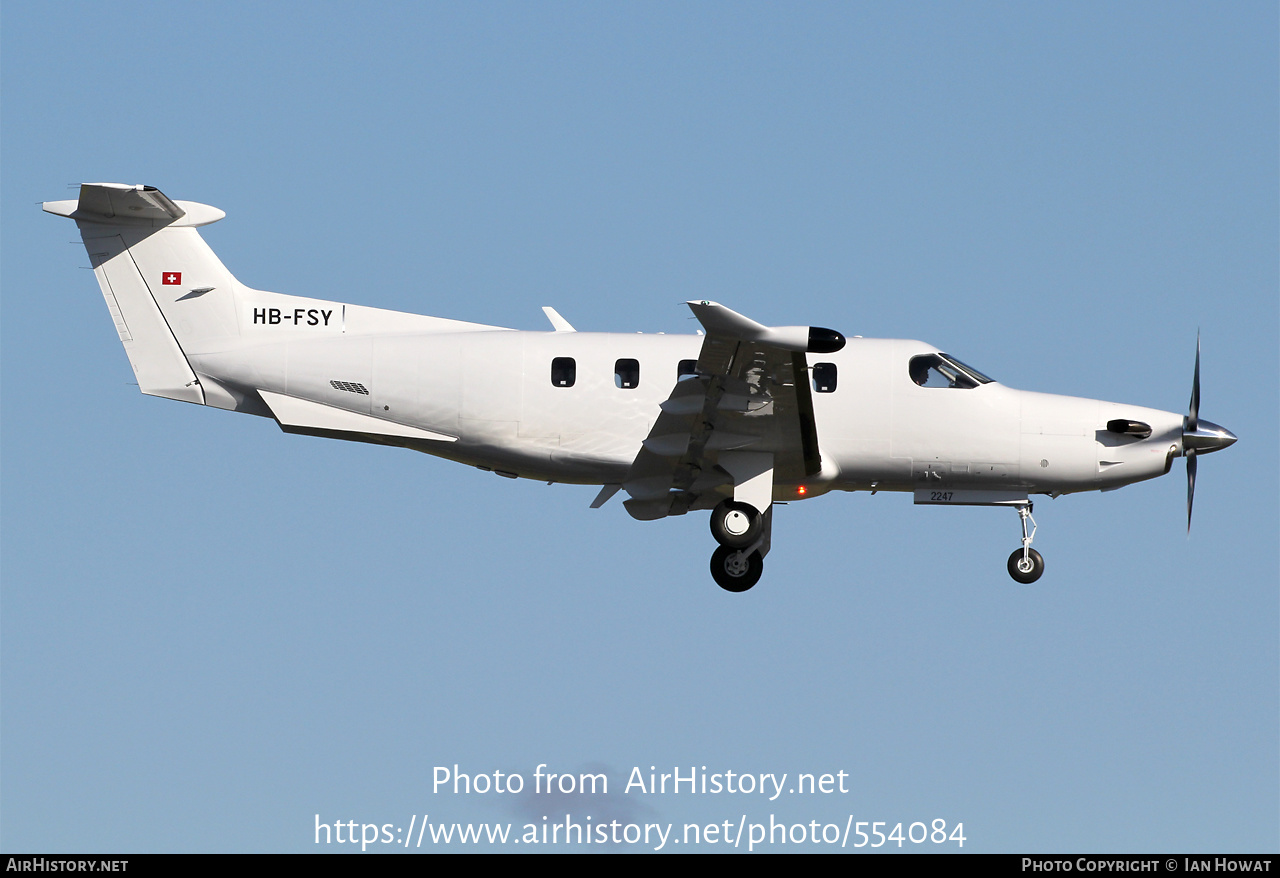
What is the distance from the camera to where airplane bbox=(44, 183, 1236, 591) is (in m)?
21.1

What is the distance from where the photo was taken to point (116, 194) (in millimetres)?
21656

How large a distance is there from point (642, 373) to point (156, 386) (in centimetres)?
727

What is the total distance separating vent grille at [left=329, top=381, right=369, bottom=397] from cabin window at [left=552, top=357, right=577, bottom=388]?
2.80 metres

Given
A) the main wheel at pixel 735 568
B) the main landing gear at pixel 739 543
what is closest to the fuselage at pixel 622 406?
the main landing gear at pixel 739 543

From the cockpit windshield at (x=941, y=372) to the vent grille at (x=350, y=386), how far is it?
805cm

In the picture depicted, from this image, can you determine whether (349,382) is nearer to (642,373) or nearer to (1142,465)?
(642,373)

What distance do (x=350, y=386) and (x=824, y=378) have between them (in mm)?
6950

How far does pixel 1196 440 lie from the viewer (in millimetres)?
22281

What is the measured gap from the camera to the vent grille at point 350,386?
70.5 feet

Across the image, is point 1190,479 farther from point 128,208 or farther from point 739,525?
point 128,208

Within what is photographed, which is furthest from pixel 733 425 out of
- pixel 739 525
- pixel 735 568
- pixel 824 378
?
pixel 735 568
